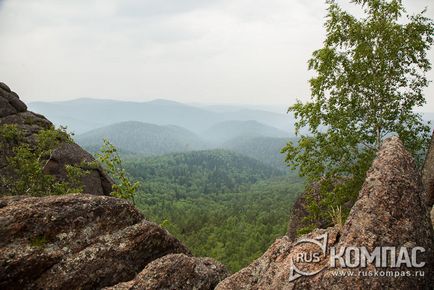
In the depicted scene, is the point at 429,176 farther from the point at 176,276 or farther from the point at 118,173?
the point at 118,173

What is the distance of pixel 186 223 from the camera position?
616 feet

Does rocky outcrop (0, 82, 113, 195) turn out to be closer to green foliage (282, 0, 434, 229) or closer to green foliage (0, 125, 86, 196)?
green foliage (0, 125, 86, 196)

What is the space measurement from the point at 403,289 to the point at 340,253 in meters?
2.42

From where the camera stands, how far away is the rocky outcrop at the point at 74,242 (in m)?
16.2

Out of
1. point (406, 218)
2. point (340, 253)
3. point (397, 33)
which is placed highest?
point (397, 33)

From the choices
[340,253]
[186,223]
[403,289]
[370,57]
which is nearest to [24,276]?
[340,253]

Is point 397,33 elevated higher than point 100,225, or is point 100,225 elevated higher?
point 397,33

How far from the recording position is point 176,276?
16.8m

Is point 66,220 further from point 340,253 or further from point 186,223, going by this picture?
point 186,223
